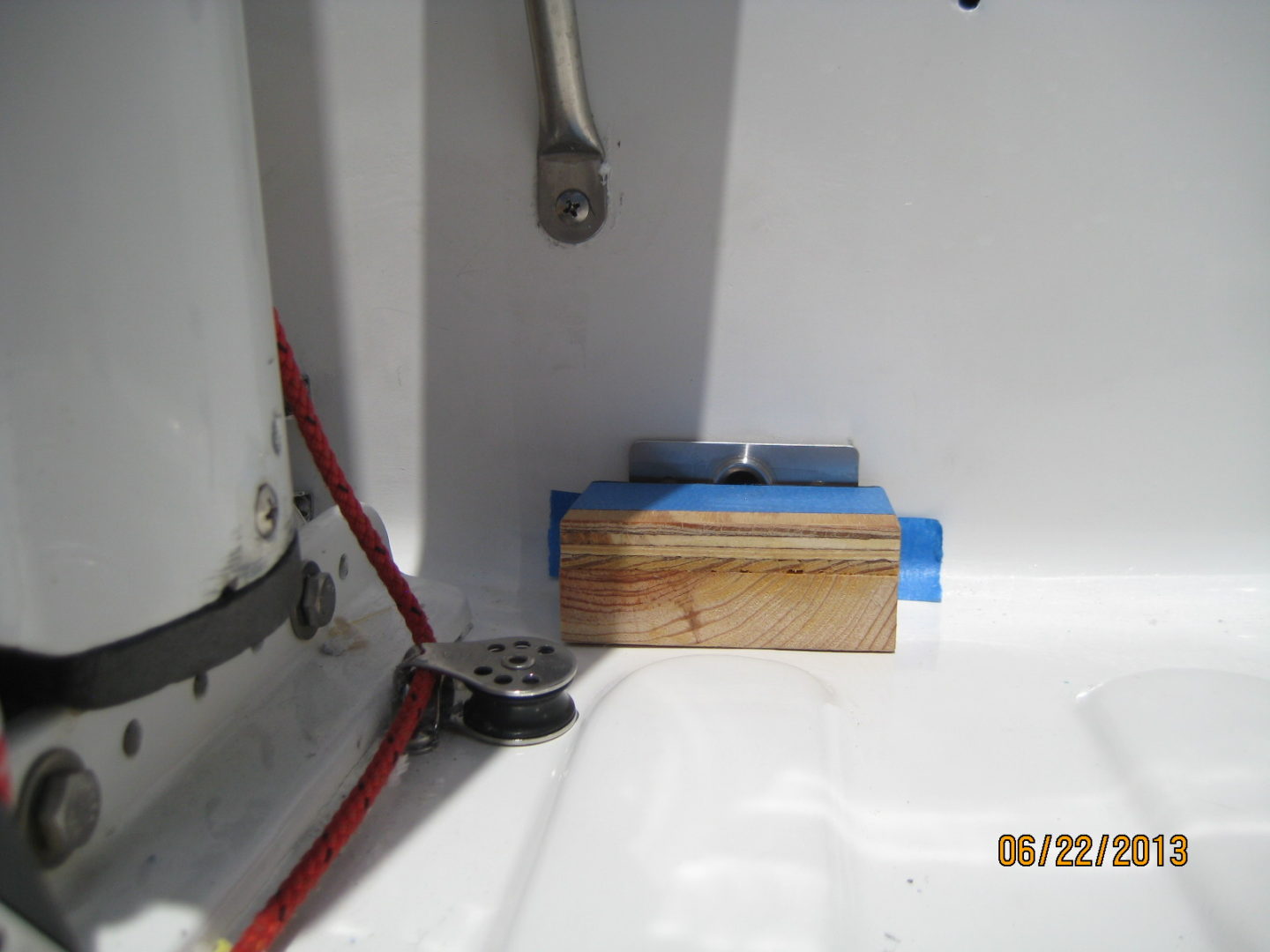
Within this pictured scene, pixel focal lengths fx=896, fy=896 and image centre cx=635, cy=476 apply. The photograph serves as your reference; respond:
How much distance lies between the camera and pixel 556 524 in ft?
3.05

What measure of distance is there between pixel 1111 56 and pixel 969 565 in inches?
19.2

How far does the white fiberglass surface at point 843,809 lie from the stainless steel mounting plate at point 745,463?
0.19 m

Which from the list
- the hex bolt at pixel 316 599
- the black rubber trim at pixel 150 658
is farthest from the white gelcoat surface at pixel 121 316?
the hex bolt at pixel 316 599

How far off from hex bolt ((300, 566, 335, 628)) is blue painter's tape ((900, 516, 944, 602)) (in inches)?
21.9

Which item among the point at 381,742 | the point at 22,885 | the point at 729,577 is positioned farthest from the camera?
the point at 729,577

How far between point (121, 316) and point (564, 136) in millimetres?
493

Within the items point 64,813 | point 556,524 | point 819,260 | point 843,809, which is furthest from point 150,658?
point 819,260

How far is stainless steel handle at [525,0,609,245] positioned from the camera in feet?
2.51

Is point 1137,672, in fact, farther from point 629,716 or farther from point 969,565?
point 629,716

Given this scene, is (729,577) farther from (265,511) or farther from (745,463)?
(265,511)

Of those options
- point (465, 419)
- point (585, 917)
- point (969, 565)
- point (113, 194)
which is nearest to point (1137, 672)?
point (969, 565)

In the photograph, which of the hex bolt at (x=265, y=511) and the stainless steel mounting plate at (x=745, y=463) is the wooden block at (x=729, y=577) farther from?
the hex bolt at (x=265, y=511)

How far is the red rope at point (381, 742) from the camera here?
17.9 inches

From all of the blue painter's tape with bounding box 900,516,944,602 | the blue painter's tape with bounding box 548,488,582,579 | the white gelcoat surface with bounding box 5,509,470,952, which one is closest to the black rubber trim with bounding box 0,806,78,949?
the white gelcoat surface with bounding box 5,509,470,952
